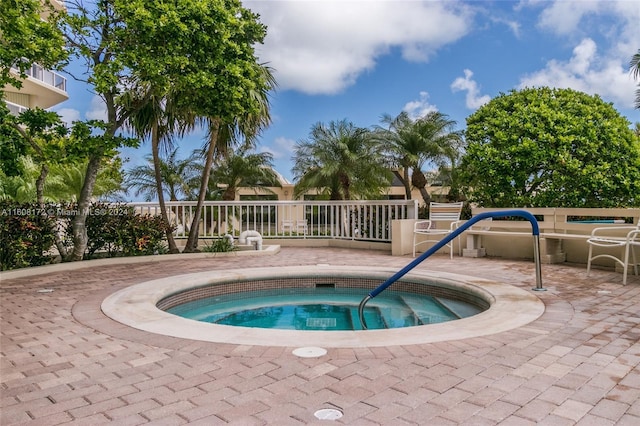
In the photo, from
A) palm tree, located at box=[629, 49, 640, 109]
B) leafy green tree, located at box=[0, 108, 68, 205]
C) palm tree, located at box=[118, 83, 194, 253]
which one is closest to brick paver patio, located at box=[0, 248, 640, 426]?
leafy green tree, located at box=[0, 108, 68, 205]

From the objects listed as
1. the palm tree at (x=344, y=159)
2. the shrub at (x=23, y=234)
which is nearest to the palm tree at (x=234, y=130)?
the shrub at (x=23, y=234)

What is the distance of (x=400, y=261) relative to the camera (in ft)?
24.4

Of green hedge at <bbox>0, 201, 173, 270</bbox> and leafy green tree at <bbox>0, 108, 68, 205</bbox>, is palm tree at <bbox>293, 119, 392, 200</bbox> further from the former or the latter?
leafy green tree at <bbox>0, 108, 68, 205</bbox>

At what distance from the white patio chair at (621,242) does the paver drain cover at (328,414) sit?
14.7 ft

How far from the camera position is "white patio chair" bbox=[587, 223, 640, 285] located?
5.16m

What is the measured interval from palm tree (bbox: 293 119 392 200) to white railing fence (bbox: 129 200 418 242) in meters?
4.14

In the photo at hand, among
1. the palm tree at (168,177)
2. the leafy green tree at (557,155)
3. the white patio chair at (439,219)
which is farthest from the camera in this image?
the palm tree at (168,177)

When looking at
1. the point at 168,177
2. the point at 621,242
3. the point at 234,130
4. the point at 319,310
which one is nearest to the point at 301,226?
the point at 234,130

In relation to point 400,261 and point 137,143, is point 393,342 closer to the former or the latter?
point 400,261

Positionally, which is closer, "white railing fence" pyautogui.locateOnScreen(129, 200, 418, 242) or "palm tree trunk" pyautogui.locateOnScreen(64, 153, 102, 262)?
"palm tree trunk" pyautogui.locateOnScreen(64, 153, 102, 262)

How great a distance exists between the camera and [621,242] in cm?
532

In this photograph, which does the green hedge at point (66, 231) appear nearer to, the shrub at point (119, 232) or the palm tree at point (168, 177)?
Answer: the shrub at point (119, 232)

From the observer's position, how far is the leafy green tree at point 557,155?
8633 mm

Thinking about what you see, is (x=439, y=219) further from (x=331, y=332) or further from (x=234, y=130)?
(x=331, y=332)
